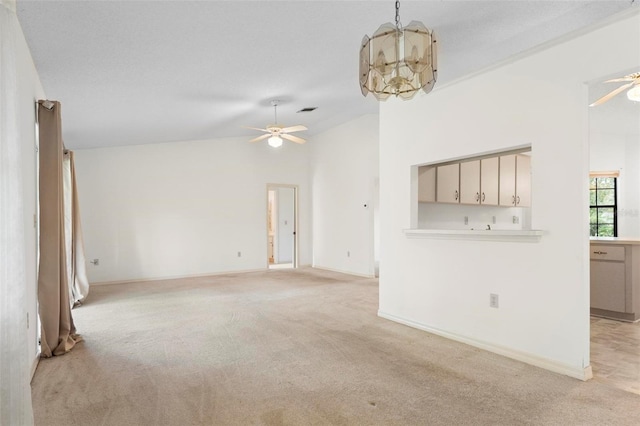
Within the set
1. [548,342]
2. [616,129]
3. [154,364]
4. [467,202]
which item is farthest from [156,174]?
[616,129]

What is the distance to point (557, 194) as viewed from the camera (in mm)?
2920

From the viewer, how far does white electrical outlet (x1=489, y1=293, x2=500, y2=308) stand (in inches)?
131

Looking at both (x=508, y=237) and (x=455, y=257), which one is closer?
(x=508, y=237)

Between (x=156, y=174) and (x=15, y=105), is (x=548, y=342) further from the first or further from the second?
(x=156, y=174)

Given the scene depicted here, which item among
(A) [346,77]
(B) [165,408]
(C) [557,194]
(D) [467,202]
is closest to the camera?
(B) [165,408]

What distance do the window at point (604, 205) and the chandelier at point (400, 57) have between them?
705 cm

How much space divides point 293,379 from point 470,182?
3.65m

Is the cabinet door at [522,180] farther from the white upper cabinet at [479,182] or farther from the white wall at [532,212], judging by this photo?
the white wall at [532,212]

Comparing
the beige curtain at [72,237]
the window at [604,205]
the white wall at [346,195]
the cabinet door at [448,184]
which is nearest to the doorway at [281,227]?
the white wall at [346,195]

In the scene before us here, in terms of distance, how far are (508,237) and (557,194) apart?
19.8 inches

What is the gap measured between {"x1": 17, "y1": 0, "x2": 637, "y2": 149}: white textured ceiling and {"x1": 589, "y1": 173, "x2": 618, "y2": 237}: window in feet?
18.1

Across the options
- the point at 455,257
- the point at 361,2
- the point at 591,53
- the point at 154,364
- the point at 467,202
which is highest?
the point at 361,2

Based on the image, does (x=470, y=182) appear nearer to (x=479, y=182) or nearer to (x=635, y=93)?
(x=479, y=182)

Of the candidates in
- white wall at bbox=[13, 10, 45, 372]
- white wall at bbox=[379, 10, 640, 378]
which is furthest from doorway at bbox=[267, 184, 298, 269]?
white wall at bbox=[13, 10, 45, 372]
